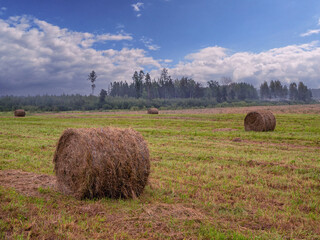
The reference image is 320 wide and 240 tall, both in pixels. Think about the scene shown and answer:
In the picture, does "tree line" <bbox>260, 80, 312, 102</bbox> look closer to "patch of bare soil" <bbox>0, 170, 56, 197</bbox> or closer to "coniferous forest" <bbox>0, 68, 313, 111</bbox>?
"coniferous forest" <bbox>0, 68, 313, 111</bbox>

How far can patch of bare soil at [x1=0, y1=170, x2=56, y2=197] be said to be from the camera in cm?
741

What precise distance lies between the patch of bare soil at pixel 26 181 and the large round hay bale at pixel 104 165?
2.32ft

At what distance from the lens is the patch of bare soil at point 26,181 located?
7.41 metres

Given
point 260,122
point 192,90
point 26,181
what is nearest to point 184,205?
point 26,181

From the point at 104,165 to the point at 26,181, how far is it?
3.30 m

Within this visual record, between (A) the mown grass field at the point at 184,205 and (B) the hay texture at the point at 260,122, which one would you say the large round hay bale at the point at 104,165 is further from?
(B) the hay texture at the point at 260,122

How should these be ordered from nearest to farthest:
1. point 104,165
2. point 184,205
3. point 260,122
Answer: point 184,205 → point 104,165 → point 260,122

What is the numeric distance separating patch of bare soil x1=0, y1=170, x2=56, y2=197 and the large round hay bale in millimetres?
708

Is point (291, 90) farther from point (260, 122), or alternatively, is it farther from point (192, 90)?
point (260, 122)

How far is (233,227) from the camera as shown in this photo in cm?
523

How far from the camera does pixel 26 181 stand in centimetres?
817

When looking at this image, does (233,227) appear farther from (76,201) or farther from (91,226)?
(76,201)

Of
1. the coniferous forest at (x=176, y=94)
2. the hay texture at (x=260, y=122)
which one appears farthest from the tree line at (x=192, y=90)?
the hay texture at (x=260, y=122)

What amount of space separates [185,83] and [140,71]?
1388 inches
